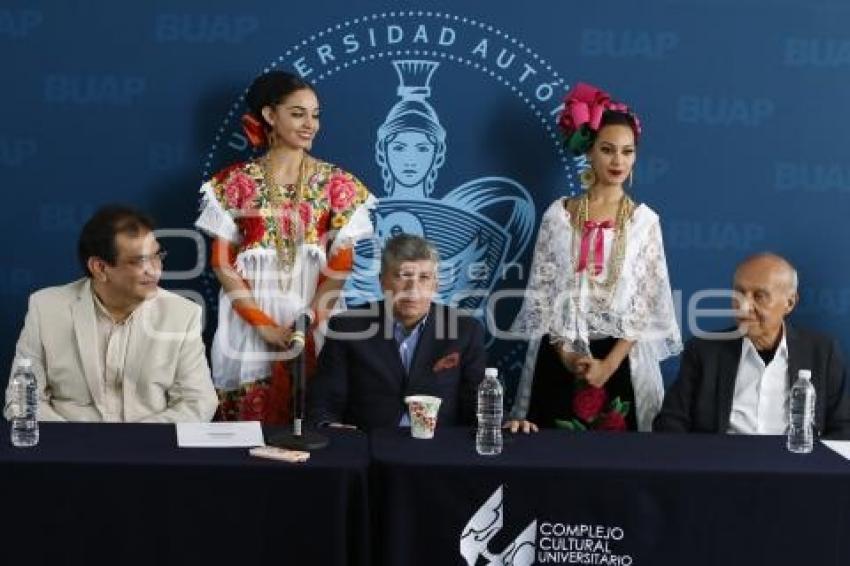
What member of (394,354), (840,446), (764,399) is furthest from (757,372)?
(394,354)

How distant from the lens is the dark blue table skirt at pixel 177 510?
2611 millimetres

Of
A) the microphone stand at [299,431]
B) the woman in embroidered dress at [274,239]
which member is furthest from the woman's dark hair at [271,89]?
the microphone stand at [299,431]

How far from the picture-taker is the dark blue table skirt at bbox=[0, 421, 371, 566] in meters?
2.61

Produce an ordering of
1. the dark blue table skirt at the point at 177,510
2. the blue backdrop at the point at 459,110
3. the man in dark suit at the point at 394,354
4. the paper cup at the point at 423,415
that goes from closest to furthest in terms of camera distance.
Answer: the dark blue table skirt at the point at 177,510 → the paper cup at the point at 423,415 → the man in dark suit at the point at 394,354 → the blue backdrop at the point at 459,110

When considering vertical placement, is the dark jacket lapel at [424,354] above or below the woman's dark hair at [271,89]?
below

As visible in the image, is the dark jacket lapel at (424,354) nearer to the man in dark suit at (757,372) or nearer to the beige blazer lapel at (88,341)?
the man in dark suit at (757,372)

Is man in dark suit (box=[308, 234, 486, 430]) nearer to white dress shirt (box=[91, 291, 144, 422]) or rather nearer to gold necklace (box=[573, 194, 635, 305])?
white dress shirt (box=[91, 291, 144, 422])

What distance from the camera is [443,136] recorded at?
4.26 m

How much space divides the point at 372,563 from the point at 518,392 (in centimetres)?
152

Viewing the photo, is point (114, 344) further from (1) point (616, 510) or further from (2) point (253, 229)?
(1) point (616, 510)

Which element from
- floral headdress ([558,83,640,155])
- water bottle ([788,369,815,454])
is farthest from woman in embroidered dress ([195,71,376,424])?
water bottle ([788,369,815,454])

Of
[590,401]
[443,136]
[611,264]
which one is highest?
[443,136]

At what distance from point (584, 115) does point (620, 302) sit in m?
0.61

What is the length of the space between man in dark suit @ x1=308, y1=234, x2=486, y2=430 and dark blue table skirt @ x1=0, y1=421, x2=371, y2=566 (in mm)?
600
